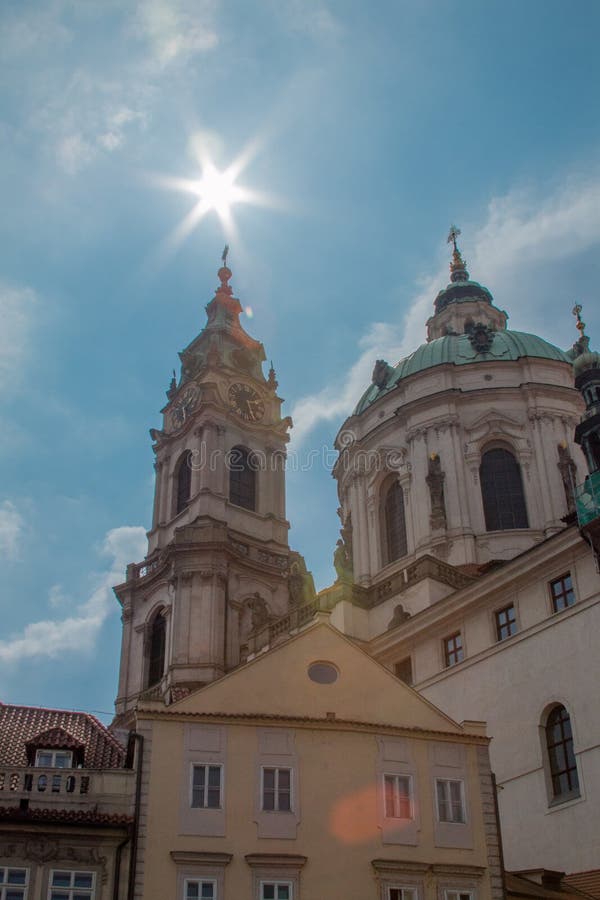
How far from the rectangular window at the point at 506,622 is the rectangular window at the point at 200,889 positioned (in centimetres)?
1555

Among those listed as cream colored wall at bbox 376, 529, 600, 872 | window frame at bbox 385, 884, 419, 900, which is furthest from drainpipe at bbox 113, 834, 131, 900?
cream colored wall at bbox 376, 529, 600, 872

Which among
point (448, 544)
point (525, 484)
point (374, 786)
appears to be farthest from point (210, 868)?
point (525, 484)

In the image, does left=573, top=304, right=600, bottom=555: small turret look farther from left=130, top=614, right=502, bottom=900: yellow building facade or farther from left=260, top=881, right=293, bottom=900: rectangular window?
left=260, top=881, right=293, bottom=900: rectangular window

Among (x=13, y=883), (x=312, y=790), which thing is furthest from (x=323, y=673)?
(x=13, y=883)

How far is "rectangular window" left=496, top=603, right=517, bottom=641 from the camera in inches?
1366

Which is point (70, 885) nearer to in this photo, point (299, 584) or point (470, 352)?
point (299, 584)

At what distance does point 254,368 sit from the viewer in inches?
2616

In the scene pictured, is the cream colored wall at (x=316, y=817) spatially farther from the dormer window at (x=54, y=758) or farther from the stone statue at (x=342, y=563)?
the stone statue at (x=342, y=563)

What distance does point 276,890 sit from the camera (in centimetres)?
2217

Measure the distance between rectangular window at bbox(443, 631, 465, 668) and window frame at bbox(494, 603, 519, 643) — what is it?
5.87 feet

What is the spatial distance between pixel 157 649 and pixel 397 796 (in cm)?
3253

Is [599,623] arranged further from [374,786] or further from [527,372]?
[527,372]

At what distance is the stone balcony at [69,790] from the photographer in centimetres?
2200

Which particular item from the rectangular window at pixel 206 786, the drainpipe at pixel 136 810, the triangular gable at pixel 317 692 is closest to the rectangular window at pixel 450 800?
the triangular gable at pixel 317 692
